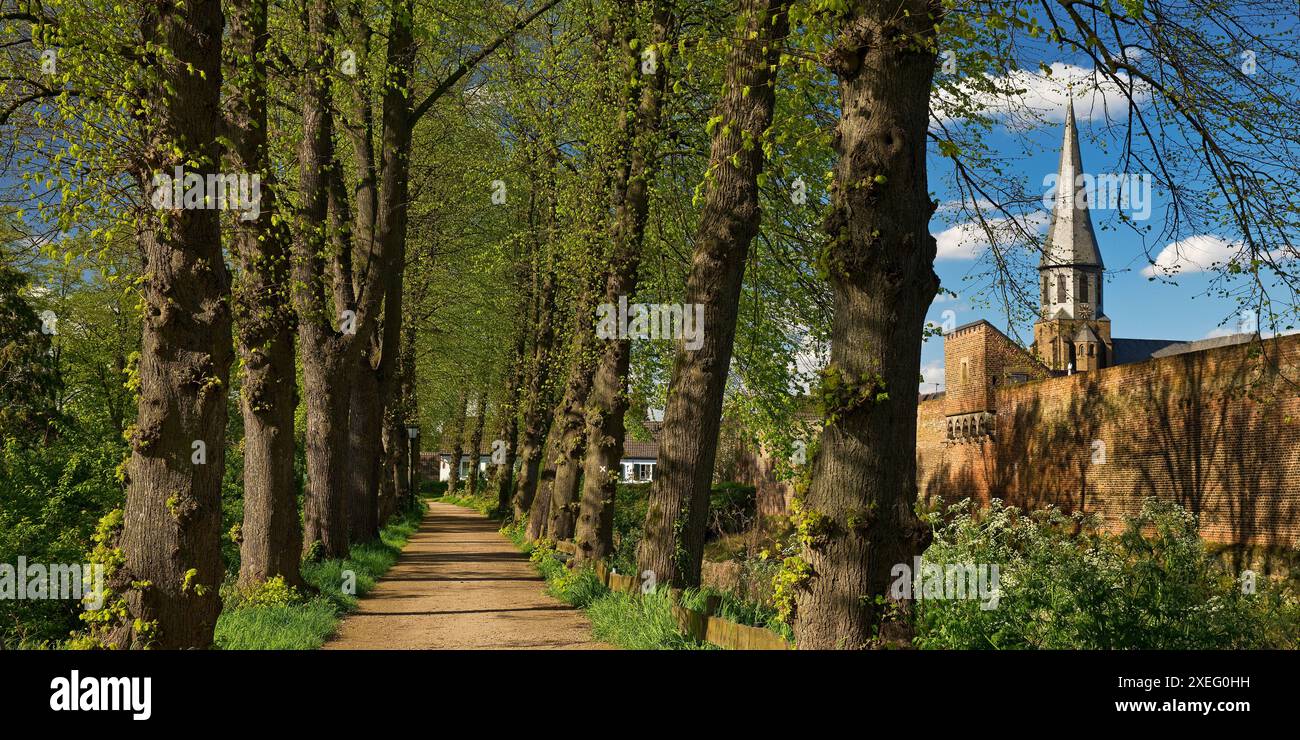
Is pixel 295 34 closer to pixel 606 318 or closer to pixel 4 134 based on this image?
pixel 4 134

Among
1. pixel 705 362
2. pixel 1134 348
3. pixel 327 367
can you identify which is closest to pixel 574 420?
pixel 327 367

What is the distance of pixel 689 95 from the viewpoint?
15234mm

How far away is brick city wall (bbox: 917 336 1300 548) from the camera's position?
2091 centimetres

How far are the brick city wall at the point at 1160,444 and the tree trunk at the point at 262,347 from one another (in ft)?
48.5

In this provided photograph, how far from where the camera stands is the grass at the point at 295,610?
9.33 m

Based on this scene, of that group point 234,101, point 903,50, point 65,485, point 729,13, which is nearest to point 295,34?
point 234,101

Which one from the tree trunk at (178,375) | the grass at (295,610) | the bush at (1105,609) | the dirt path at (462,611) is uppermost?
the tree trunk at (178,375)

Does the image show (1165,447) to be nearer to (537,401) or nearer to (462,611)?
(537,401)

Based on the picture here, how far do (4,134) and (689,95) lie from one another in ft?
30.6

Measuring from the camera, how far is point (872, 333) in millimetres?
5996

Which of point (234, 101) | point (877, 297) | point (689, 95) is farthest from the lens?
point (689, 95)

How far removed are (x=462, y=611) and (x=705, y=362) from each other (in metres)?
4.96

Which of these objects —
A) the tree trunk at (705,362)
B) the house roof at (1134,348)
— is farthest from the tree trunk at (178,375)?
the house roof at (1134,348)

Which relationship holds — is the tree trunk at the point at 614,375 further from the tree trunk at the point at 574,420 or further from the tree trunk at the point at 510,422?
the tree trunk at the point at 510,422
